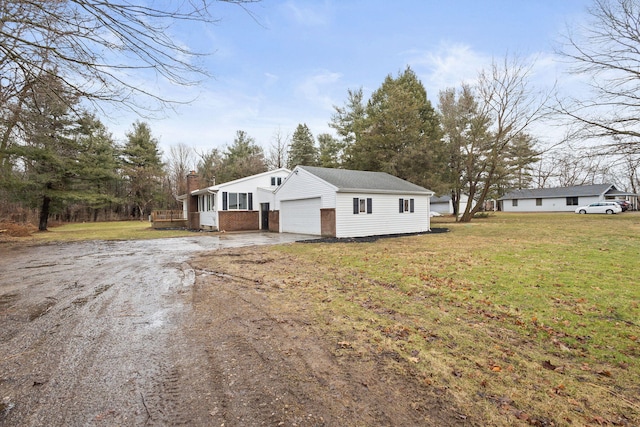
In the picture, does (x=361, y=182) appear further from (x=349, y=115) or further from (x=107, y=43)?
(x=349, y=115)

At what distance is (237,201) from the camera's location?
72.5 feet

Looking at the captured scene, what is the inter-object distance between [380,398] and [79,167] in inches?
1112

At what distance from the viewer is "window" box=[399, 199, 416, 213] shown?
62.0ft

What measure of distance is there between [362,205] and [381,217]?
160cm

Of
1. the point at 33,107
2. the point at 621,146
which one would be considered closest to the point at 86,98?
the point at 33,107

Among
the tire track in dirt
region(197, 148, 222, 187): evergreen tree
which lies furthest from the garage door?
region(197, 148, 222, 187): evergreen tree

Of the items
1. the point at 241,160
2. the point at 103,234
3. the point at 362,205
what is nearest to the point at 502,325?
the point at 362,205

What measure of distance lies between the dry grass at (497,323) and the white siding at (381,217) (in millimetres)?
7334

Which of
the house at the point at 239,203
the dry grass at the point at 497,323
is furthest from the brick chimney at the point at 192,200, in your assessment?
the dry grass at the point at 497,323

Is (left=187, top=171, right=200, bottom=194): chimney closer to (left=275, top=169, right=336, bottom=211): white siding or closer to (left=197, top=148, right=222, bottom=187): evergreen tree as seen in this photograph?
(left=275, top=169, right=336, bottom=211): white siding

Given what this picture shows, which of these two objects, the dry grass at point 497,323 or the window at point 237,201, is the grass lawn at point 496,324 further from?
the window at point 237,201

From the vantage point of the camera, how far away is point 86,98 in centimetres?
420

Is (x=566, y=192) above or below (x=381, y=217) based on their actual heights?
above

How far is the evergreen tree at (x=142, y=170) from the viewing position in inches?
1572
